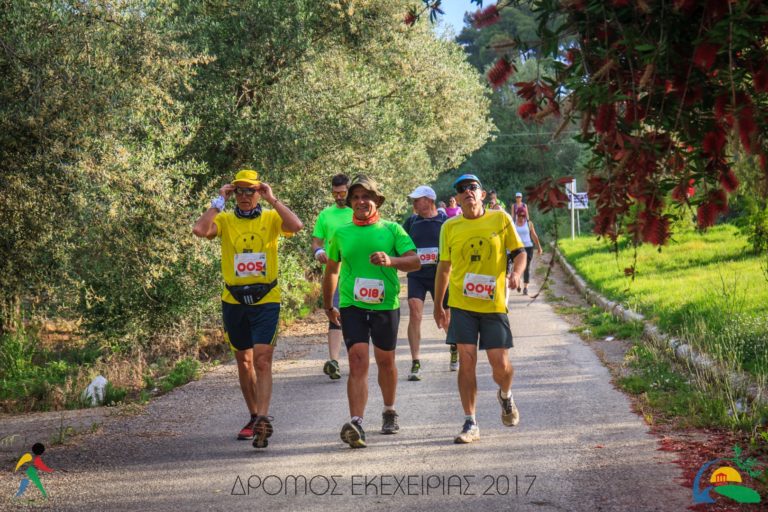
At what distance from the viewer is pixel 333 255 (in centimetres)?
791

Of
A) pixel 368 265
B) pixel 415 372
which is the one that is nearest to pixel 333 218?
pixel 415 372

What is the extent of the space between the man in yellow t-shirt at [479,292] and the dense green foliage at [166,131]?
4037mm

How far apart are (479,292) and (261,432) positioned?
2076mm

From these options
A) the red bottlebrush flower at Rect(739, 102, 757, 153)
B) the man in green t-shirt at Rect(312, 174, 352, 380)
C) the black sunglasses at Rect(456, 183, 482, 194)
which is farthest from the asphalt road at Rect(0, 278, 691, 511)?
the red bottlebrush flower at Rect(739, 102, 757, 153)

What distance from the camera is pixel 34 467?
7.00 meters

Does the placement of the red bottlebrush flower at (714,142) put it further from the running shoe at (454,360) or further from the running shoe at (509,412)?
the running shoe at (454,360)

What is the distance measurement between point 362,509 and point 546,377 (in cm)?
520

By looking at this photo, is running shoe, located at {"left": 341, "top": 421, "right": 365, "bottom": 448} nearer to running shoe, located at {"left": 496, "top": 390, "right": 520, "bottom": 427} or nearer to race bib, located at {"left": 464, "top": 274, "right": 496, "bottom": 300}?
running shoe, located at {"left": 496, "top": 390, "right": 520, "bottom": 427}

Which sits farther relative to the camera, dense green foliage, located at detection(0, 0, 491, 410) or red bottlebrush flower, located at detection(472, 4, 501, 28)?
dense green foliage, located at detection(0, 0, 491, 410)

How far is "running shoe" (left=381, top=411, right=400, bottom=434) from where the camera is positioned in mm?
7832

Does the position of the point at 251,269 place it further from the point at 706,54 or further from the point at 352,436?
the point at 706,54

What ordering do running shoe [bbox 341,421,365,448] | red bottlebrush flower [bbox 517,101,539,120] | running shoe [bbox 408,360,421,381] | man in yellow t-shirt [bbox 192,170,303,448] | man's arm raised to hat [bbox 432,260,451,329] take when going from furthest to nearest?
running shoe [bbox 408,360,421,381] < man's arm raised to hat [bbox 432,260,451,329] < man in yellow t-shirt [bbox 192,170,303,448] < running shoe [bbox 341,421,365,448] < red bottlebrush flower [bbox 517,101,539,120]

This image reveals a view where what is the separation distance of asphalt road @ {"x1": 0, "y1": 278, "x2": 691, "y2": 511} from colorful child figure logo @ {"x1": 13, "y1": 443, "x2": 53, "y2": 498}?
79mm

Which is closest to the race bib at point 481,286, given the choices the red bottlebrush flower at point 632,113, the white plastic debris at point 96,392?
the red bottlebrush flower at point 632,113
